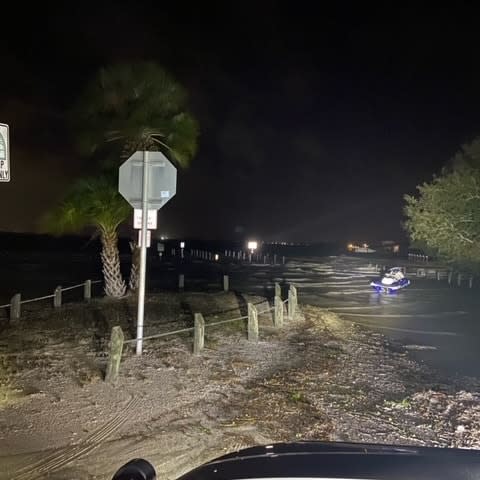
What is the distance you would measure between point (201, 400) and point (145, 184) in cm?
408

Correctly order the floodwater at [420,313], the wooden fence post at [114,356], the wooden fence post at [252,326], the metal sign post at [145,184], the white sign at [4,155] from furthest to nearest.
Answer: the floodwater at [420,313], the wooden fence post at [252,326], the metal sign post at [145,184], the wooden fence post at [114,356], the white sign at [4,155]

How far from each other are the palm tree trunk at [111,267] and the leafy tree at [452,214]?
39.3 ft

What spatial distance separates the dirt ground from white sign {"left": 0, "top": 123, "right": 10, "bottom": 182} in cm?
277

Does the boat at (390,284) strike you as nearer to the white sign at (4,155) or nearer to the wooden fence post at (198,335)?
Result: the wooden fence post at (198,335)

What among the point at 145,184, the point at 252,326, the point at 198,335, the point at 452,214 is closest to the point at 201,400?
the point at 198,335

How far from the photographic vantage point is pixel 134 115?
1661cm

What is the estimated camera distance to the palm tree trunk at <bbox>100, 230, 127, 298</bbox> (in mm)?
17938

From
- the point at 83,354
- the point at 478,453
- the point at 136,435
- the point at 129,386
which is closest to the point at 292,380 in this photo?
the point at 129,386

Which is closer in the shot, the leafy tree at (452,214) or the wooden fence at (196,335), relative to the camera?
the wooden fence at (196,335)

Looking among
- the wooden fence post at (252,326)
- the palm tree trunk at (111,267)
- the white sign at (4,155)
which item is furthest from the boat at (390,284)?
the white sign at (4,155)

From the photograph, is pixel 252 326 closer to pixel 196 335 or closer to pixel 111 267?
pixel 196 335

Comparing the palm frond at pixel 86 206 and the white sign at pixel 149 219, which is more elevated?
the palm frond at pixel 86 206

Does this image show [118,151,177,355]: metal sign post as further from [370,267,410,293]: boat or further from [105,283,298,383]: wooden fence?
[370,267,410,293]: boat

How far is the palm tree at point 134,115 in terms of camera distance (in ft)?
54.7
